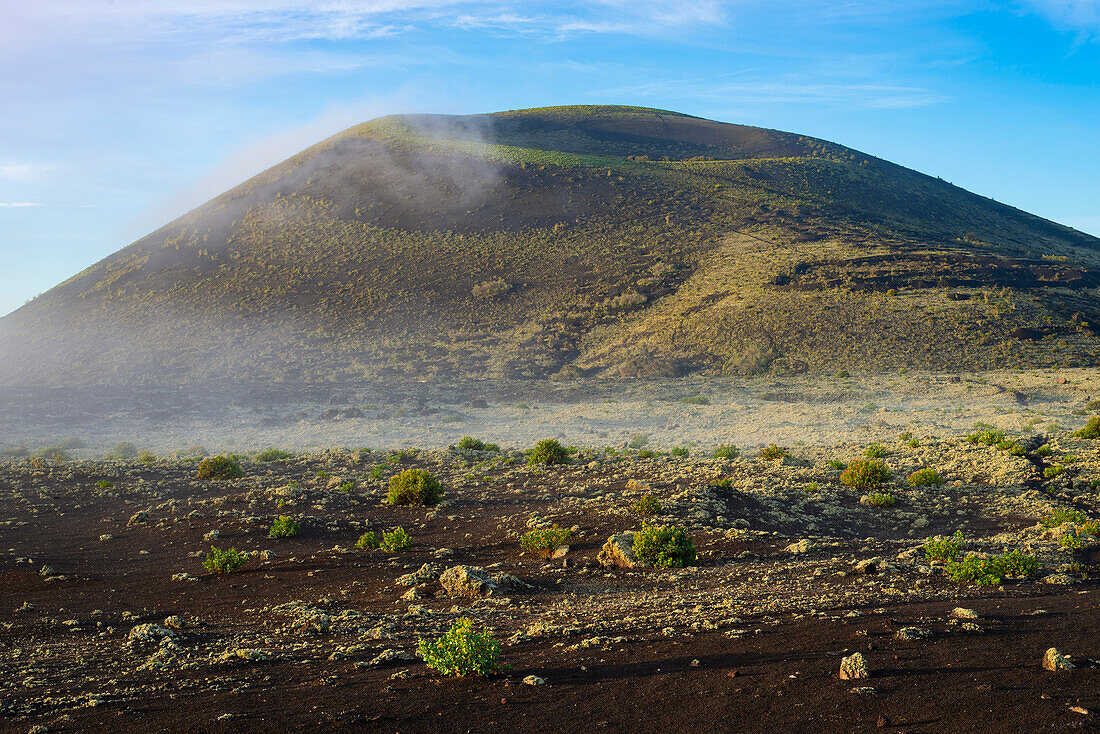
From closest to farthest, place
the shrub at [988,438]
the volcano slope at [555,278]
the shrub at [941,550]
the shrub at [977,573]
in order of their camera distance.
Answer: the shrub at [977,573], the shrub at [941,550], the shrub at [988,438], the volcano slope at [555,278]

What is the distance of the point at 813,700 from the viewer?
18.7ft

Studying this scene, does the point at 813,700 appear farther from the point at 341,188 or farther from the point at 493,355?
the point at 341,188

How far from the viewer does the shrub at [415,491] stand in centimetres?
1630

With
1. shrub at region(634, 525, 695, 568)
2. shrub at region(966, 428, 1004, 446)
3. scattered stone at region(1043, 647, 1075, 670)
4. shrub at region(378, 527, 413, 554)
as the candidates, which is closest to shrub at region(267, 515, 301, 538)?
shrub at region(378, 527, 413, 554)

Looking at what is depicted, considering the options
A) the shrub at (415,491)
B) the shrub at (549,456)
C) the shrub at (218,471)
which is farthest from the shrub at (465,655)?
the shrub at (218,471)

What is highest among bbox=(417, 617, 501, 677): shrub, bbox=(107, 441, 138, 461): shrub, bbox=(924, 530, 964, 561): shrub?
bbox=(417, 617, 501, 677): shrub

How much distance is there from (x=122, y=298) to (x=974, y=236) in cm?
7952

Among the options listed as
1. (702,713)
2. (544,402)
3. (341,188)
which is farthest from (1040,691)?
(341,188)

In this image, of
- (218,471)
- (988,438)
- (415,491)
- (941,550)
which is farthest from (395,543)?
(988,438)

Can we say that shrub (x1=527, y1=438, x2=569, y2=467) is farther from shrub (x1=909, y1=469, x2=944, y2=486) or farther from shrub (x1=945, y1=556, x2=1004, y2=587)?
shrub (x1=945, y1=556, x2=1004, y2=587)

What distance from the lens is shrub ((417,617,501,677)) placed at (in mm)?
6215

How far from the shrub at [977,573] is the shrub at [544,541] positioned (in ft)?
18.6

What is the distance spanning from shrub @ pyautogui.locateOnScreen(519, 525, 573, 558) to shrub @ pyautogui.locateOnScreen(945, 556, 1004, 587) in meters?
5.66

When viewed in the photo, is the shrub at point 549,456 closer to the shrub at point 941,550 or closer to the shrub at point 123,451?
the shrub at point 941,550
